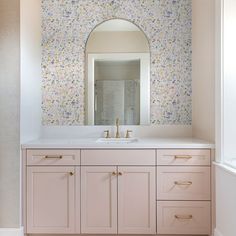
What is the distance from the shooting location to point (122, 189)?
2449 mm

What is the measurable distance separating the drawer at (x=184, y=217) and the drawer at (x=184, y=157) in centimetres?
33

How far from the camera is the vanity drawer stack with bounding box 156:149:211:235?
7.99 feet

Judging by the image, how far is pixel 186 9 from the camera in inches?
122

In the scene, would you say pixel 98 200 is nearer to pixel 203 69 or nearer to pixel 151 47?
pixel 203 69

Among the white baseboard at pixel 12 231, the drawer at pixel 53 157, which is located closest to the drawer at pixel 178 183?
the drawer at pixel 53 157

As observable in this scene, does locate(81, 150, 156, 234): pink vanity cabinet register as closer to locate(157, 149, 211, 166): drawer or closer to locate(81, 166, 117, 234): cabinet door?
locate(81, 166, 117, 234): cabinet door

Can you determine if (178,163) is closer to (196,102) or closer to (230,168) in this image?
(230,168)

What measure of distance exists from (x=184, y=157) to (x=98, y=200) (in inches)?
31.6

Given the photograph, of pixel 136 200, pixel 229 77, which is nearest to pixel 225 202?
pixel 136 200

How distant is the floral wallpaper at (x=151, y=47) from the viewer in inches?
122

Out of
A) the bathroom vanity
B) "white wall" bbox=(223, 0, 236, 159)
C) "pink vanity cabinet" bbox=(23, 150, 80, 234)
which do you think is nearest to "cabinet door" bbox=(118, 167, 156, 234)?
the bathroom vanity

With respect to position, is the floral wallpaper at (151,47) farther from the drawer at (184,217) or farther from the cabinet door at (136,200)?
the drawer at (184,217)

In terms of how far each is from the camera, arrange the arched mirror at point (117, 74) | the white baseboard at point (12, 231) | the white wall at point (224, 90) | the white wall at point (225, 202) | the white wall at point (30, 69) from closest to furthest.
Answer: the white wall at point (225, 202) < the white wall at point (224, 90) < the white baseboard at point (12, 231) < the white wall at point (30, 69) < the arched mirror at point (117, 74)

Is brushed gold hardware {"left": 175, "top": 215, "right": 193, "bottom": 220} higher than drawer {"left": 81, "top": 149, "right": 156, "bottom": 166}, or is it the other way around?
drawer {"left": 81, "top": 149, "right": 156, "bottom": 166}
